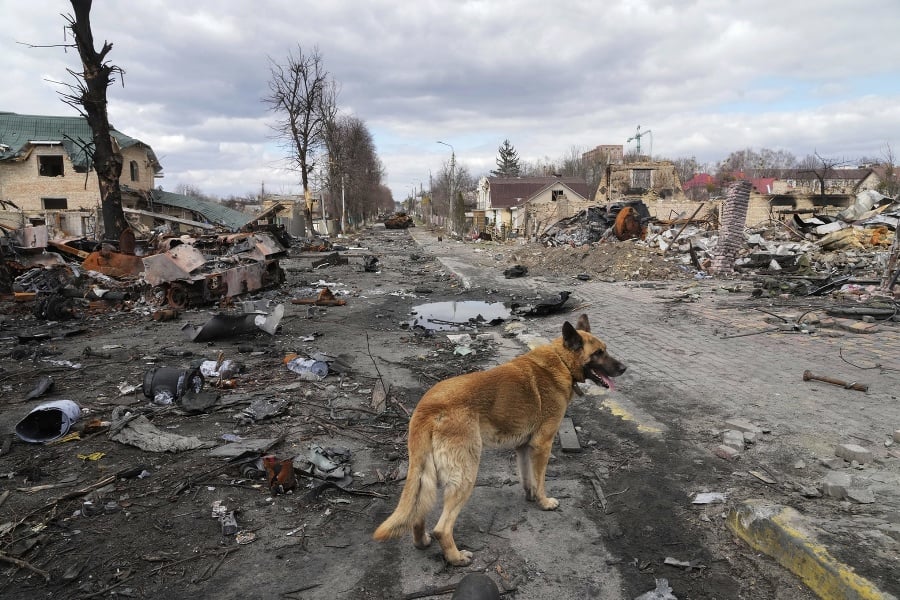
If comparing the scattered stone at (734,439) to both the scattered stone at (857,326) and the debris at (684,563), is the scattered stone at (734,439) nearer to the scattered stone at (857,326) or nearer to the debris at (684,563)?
the debris at (684,563)

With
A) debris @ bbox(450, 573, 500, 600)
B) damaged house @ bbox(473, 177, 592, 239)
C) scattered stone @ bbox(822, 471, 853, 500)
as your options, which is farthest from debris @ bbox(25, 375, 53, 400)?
damaged house @ bbox(473, 177, 592, 239)

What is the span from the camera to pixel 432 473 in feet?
9.49

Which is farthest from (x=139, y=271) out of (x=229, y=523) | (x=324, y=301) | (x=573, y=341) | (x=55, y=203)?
(x=55, y=203)

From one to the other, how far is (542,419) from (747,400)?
3086 mm

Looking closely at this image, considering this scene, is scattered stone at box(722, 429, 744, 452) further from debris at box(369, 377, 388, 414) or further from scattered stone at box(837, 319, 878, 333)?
scattered stone at box(837, 319, 878, 333)

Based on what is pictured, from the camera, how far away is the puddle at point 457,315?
33.7 ft

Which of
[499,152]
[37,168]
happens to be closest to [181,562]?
[37,168]

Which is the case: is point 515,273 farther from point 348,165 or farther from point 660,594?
point 348,165

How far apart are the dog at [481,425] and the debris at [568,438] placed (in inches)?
33.5

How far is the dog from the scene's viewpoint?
114 inches

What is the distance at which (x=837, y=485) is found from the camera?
3.43 metres

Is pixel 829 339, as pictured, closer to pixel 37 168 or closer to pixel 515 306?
pixel 515 306

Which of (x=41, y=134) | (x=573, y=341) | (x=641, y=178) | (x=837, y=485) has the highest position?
(x=41, y=134)

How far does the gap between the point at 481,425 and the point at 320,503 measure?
144 cm
